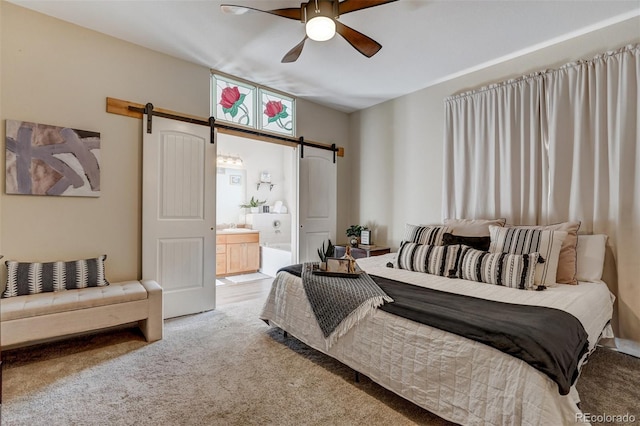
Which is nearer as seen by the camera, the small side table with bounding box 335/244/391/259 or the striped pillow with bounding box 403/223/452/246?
the striped pillow with bounding box 403/223/452/246

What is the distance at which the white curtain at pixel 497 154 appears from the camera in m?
2.95

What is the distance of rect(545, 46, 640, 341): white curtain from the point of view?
2.44 meters

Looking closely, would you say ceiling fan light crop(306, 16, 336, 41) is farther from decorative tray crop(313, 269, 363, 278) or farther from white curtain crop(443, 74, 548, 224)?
white curtain crop(443, 74, 548, 224)

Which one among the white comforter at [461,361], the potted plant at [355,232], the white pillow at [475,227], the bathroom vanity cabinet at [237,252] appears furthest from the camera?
the bathroom vanity cabinet at [237,252]

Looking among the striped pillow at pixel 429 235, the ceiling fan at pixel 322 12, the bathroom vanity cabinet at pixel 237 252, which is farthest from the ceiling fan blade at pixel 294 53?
the bathroom vanity cabinet at pixel 237 252

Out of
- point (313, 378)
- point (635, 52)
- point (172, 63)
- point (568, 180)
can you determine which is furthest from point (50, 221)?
point (635, 52)

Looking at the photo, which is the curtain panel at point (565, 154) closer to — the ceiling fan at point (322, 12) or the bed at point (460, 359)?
the bed at point (460, 359)

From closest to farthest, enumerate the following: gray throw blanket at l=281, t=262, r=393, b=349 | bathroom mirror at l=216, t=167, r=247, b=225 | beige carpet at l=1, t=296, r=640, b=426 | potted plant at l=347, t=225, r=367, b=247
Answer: beige carpet at l=1, t=296, r=640, b=426
gray throw blanket at l=281, t=262, r=393, b=349
potted plant at l=347, t=225, r=367, b=247
bathroom mirror at l=216, t=167, r=247, b=225

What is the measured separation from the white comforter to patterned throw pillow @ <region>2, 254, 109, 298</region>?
1.80 m

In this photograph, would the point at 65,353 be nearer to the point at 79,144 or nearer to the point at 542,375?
the point at 79,144

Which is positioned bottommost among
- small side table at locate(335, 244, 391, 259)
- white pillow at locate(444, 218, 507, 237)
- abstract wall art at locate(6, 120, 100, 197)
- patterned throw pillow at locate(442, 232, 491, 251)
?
small side table at locate(335, 244, 391, 259)

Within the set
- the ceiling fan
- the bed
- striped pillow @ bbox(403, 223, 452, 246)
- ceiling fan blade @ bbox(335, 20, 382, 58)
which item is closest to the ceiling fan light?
the ceiling fan

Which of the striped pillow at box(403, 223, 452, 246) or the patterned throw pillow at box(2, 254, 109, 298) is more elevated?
the striped pillow at box(403, 223, 452, 246)

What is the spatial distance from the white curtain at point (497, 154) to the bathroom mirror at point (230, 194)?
4058mm
